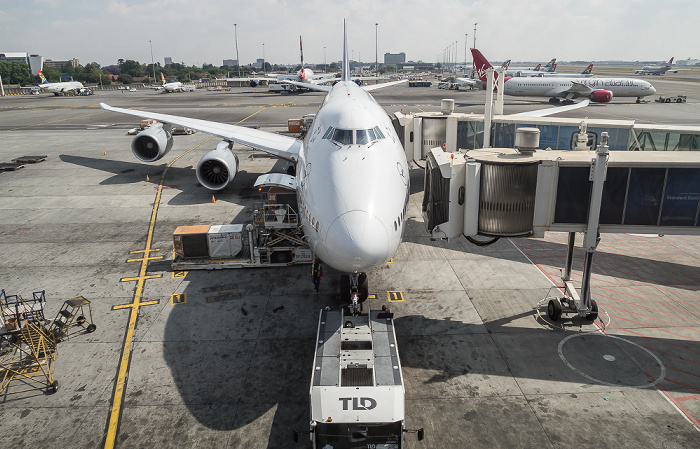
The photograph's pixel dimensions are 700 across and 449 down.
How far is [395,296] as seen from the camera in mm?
16906

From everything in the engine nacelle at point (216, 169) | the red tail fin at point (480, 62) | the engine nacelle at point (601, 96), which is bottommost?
the engine nacelle at point (216, 169)

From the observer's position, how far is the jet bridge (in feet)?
42.2

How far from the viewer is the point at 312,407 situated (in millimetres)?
9359

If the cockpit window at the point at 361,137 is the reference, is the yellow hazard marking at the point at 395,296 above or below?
below

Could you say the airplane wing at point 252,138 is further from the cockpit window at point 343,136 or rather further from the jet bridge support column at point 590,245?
the jet bridge support column at point 590,245

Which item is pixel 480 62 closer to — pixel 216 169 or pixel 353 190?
pixel 216 169

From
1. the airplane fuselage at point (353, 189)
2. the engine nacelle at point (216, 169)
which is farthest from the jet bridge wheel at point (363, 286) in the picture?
the engine nacelle at point (216, 169)

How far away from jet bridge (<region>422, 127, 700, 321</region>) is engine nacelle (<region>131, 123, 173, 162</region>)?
25650mm

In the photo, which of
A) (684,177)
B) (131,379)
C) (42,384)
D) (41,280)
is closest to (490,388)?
(684,177)

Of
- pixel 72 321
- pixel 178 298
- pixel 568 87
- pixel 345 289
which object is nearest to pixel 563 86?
pixel 568 87

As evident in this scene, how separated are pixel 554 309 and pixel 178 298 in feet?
44.6

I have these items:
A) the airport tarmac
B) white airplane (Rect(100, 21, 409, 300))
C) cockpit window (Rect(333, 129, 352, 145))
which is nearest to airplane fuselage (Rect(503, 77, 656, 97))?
the airport tarmac

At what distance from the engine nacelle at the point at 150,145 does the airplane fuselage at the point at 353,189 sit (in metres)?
20.4

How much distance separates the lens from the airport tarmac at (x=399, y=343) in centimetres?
1072
